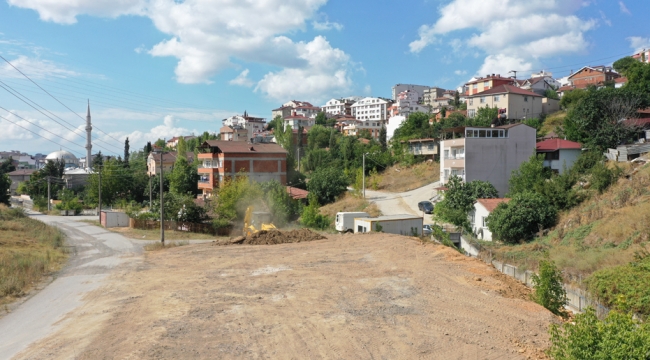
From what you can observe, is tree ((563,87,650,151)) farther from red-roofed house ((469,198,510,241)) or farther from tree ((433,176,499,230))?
red-roofed house ((469,198,510,241))

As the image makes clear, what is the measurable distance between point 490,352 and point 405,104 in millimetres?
104993

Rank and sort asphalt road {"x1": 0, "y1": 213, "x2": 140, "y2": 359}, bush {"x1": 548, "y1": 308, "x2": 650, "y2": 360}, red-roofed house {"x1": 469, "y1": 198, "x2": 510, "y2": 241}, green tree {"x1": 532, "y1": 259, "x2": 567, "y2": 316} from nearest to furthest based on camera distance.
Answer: bush {"x1": 548, "y1": 308, "x2": 650, "y2": 360} < asphalt road {"x1": 0, "y1": 213, "x2": 140, "y2": 359} < green tree {"x1": 532, "y1": 259, "x2": 567, "y2": 316} < red-roofed house {"x1": 469, "y1": 198, "x2": 510, "y2": 241}

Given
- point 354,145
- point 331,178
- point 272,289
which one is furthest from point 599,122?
point 272,289

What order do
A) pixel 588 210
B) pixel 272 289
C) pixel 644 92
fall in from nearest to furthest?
pixel 272 289
pixel 588 210
pixel 644 92

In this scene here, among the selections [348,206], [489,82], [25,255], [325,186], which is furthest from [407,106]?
[25,255]

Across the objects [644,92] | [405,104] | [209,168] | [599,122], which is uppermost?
[405,104]

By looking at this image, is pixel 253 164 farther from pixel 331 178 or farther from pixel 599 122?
pixel 599 122

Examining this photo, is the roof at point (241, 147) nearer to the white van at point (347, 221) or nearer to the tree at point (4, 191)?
the white van at point (347, 221)

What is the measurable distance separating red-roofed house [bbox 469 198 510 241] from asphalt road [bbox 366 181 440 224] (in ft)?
21.3

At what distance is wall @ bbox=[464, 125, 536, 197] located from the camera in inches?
1725

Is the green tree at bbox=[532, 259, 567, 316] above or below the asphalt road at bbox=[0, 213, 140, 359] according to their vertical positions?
above

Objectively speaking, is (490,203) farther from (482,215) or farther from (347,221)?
(347,221)

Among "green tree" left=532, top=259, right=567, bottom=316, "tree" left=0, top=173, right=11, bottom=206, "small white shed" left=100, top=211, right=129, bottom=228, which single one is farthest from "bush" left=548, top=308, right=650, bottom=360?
"tree" left=0, top=173, right=11, bottom=206

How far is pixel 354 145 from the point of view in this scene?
71188mm
